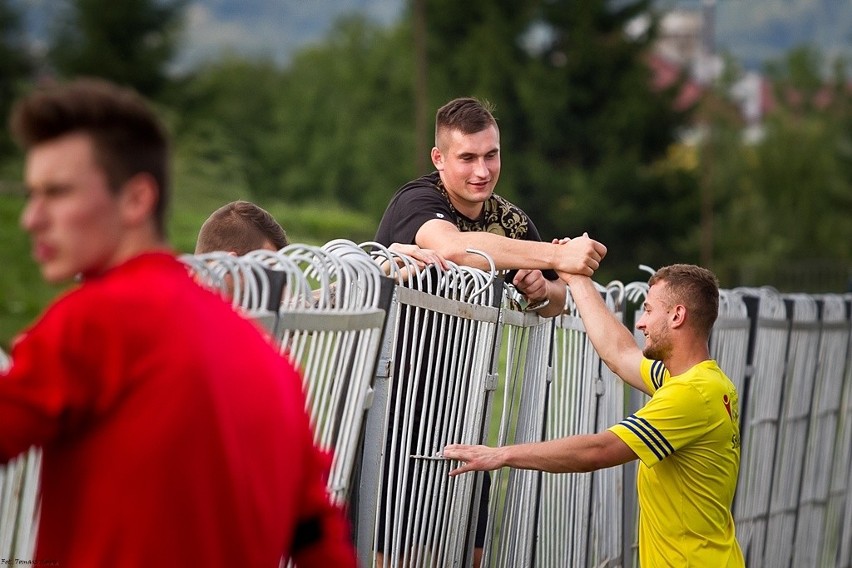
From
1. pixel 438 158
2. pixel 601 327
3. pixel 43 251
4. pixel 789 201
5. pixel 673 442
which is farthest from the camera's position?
pixel 789 201

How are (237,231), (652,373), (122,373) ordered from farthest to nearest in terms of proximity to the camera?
(652,373) < (237,231) < (122,373)

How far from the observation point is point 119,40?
182 ft

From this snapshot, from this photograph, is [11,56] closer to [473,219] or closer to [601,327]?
[473,219]

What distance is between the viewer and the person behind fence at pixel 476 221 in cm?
523

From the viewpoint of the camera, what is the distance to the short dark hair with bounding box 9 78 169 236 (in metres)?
2.27

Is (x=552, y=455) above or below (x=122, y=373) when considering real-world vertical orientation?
below

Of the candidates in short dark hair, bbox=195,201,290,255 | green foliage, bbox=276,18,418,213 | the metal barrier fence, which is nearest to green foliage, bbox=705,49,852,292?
green foliage, bbox=276,18,418,213

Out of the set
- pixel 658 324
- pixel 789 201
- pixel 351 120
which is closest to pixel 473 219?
pixel 658 324

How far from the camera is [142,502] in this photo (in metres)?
2.22

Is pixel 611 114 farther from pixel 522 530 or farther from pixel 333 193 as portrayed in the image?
pixel 522 530

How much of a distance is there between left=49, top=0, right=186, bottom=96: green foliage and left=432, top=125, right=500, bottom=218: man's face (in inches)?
1967

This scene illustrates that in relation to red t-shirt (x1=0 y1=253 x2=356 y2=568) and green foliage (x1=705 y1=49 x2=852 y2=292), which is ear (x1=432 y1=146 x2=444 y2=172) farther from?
green foliage (x1=705 y1=49 x2=852 y2=292)

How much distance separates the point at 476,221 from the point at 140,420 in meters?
3.59

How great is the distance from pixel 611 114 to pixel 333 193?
2782 cm
